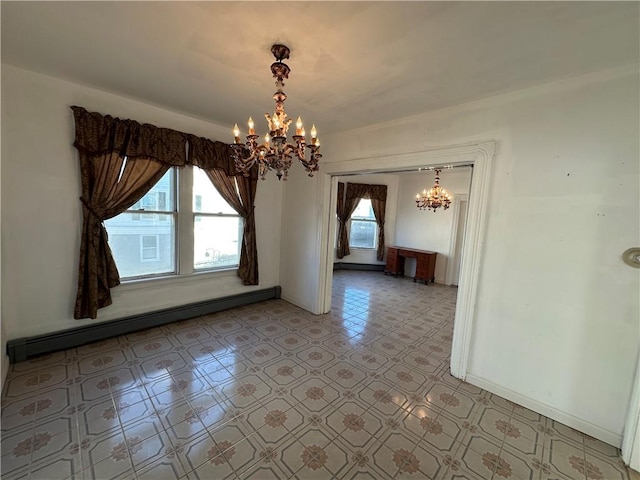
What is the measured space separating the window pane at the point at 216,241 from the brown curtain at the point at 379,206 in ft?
12.9

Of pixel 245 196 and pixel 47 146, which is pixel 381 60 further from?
pixel 47 146

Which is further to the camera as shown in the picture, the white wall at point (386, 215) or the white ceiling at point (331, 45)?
the white wall at point (386, 215)

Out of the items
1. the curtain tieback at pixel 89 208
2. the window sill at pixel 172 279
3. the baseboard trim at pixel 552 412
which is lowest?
the baseboard trim at pixel 552 412

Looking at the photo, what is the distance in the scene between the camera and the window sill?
302 cm

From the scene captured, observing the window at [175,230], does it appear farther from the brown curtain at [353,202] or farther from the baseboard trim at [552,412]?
the baseboard trim at [552,412]

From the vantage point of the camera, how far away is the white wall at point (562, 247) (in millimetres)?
1781

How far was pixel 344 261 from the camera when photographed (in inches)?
281

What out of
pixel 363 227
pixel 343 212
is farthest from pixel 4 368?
pixel 363 227

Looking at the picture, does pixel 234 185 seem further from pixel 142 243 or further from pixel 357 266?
pixel 357 266

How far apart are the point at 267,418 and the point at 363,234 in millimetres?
5640

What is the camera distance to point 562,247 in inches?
78.0

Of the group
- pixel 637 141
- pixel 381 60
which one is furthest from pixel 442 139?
pixel 637 141

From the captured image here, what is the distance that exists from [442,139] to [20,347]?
4502 millimetres

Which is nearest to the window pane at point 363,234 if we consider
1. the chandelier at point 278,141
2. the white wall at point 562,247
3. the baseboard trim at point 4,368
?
the white wall at point 562,247
